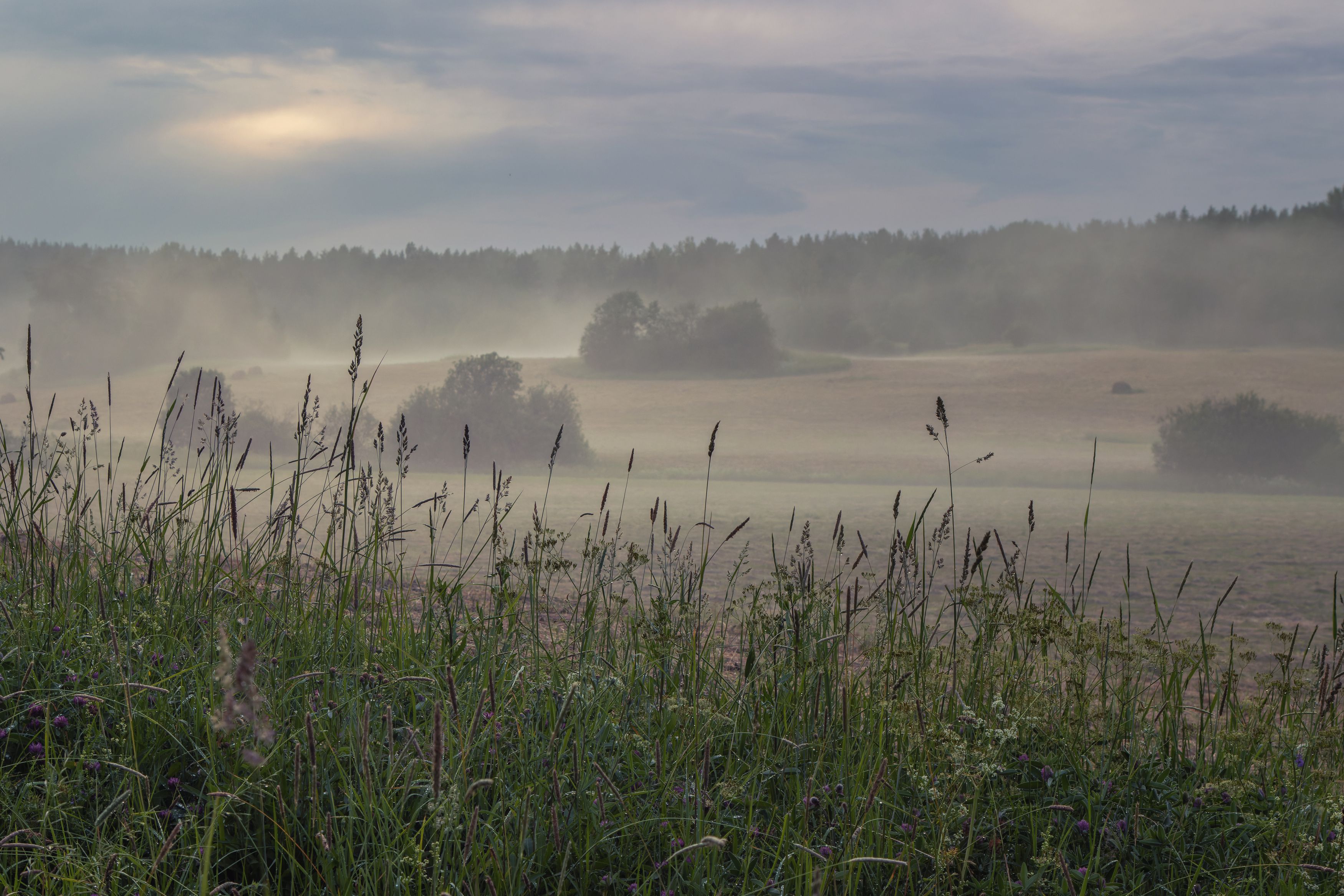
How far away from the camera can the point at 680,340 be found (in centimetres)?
3528

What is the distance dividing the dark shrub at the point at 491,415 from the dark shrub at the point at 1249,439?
14.4m

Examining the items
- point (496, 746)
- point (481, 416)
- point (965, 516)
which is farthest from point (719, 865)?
point (481, 416)

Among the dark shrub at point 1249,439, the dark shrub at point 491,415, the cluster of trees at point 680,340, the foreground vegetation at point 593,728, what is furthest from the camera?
the cluster of trees at point 680,340

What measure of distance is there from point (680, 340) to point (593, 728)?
33.2m

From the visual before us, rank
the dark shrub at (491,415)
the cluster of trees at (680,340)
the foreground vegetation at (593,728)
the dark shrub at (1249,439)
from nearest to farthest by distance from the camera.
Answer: the foreground vegetation at (593,728)
the dark shrub at (491,415)
the dark shrub at (1249,439)
the cluster of trees at (680,340)

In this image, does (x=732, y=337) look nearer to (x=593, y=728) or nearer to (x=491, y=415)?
(x=491, y=415)

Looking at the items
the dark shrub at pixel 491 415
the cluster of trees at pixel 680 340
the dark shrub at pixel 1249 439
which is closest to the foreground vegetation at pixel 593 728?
the dark shrub at pixel 491 415

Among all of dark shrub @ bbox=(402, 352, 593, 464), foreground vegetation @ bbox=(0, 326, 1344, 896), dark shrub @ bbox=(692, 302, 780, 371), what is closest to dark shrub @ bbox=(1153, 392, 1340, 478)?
dark shrub @ bbox=(402, 352, 593, 464)

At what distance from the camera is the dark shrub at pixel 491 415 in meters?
19.9

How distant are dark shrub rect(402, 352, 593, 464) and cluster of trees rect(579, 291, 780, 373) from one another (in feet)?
47.9

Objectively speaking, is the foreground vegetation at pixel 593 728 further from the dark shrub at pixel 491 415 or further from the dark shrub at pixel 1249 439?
the dark shrub at pixel 1249 439

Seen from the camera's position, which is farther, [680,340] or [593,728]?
[680,340]

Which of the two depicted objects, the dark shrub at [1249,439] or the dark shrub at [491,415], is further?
the dark shrub at [1249,439]

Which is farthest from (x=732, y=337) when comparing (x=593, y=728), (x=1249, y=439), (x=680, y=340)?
(x=593, y=728)
